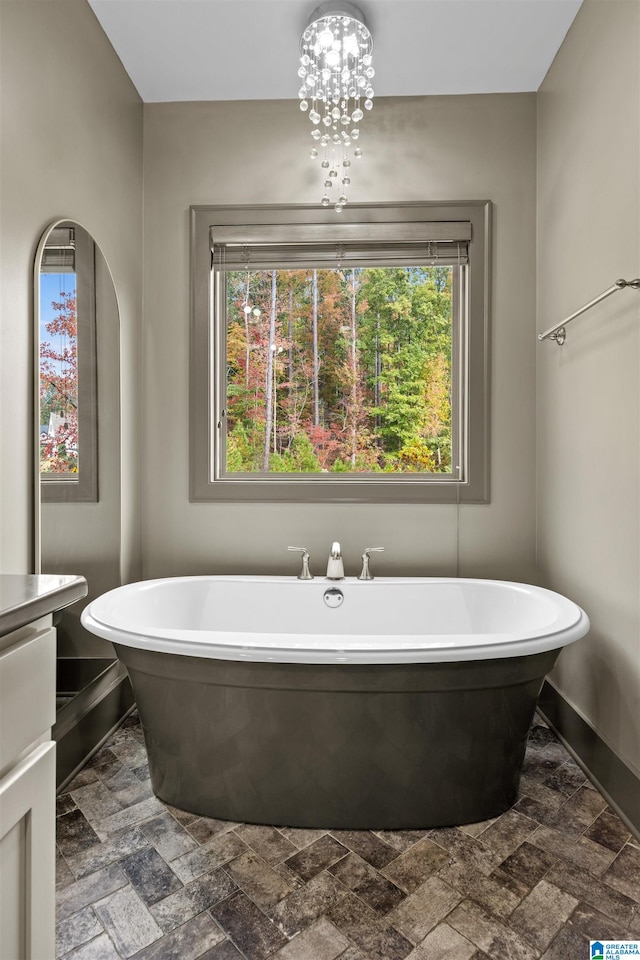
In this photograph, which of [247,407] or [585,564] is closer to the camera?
[585,564]

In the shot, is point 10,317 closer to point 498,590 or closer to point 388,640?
point 388,640

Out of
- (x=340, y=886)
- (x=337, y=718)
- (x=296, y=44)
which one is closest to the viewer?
(x=340, y=886)

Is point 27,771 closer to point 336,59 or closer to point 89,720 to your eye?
point 89,720

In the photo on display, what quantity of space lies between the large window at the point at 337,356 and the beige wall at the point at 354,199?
81 mm

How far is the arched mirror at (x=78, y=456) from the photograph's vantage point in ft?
5.88

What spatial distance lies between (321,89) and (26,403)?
179cm

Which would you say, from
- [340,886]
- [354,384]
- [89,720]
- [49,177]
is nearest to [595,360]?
[354,384]

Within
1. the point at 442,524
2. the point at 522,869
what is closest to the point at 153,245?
the point at 442,524

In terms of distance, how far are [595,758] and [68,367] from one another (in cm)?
226

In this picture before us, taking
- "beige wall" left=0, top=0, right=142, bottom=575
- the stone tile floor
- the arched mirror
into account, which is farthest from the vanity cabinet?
the arched mirror

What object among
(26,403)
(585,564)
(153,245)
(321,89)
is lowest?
(585,564)

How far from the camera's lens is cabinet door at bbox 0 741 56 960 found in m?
0.60

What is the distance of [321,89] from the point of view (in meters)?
2.34

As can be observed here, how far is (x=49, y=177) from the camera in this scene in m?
1.82
